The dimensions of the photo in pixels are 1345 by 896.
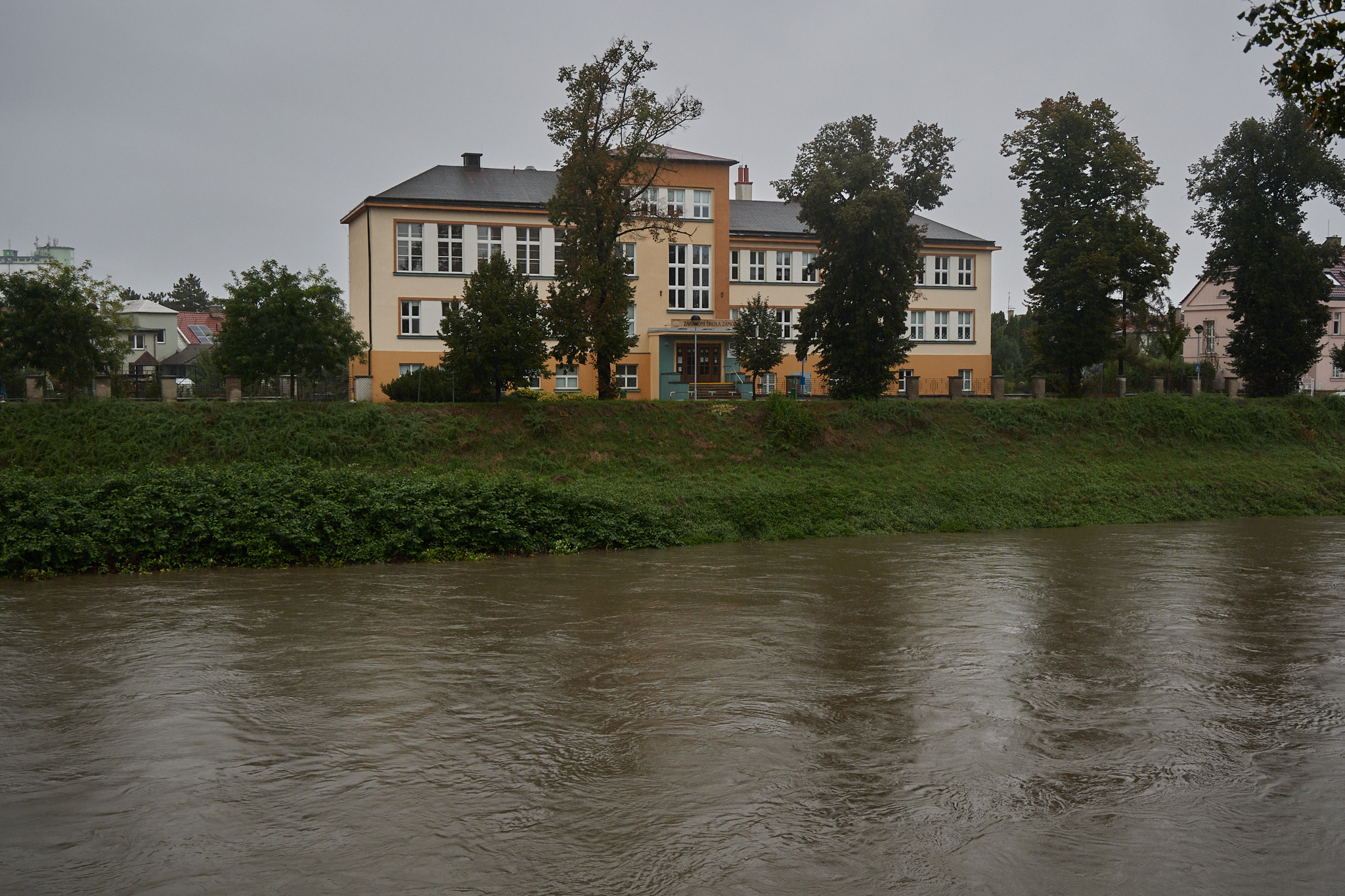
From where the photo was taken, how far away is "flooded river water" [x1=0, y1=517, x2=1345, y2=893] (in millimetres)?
6395

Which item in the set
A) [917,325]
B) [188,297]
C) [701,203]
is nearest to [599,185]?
[701,203]

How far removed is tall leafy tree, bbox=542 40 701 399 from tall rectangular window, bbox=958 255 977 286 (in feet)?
76.7

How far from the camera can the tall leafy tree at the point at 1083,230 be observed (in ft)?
116

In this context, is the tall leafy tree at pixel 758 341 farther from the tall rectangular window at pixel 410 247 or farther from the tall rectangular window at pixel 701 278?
the tall rectangular window at pixel 410 247

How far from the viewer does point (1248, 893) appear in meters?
5.98

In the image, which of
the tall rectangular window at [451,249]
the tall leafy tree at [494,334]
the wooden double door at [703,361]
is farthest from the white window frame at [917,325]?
the tall leafy tree at [494,334]

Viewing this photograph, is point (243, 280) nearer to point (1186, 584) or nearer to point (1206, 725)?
point (1186, 584)

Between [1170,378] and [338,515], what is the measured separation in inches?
1374

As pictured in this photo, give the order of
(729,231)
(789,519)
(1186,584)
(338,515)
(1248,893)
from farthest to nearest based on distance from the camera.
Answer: (729,231), (789,519), (338,515), (1186,584), (1248,893)

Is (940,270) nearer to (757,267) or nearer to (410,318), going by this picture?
(757,267)

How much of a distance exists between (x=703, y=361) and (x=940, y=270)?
13588mm

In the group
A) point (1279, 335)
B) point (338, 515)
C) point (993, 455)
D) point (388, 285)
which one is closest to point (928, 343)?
point (1279, 335)

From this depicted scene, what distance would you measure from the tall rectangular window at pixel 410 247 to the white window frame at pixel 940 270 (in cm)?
2426

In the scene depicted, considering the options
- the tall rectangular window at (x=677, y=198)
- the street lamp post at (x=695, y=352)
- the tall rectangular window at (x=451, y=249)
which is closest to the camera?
the tall rectangular window at (x=451, y=249)
